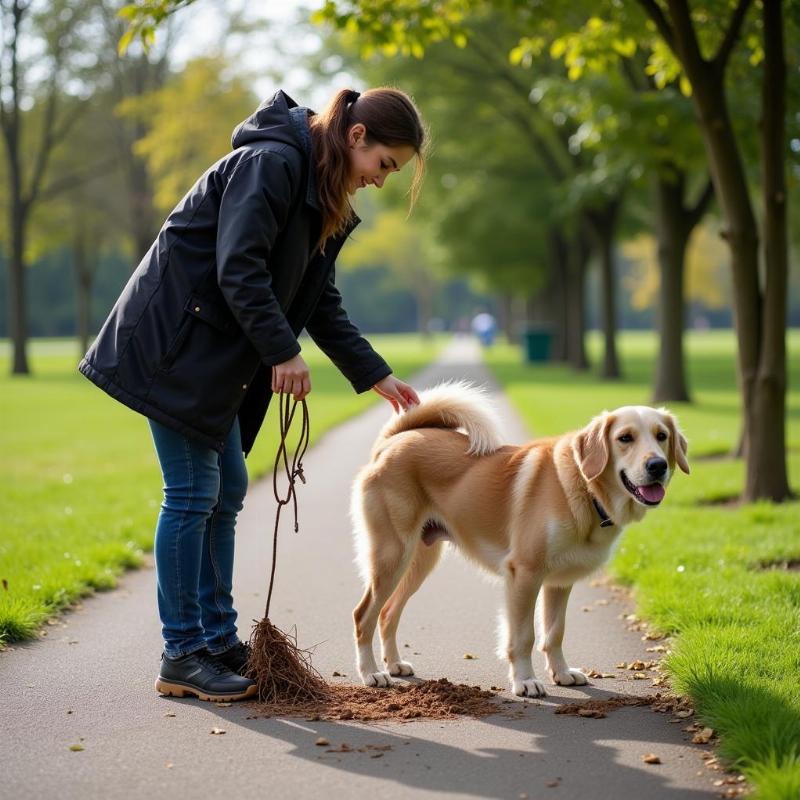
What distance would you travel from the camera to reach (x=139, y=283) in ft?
15.4

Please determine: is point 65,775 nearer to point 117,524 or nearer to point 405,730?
point 405,730

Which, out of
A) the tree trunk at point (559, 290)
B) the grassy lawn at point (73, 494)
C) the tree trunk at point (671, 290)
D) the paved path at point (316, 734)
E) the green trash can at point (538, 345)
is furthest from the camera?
the green trash can at point (538, 345)

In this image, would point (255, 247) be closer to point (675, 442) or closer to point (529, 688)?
point (675, 442)

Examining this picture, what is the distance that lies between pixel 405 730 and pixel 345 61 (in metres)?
27.8

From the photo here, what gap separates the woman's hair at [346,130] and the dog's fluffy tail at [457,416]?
1.15 metres

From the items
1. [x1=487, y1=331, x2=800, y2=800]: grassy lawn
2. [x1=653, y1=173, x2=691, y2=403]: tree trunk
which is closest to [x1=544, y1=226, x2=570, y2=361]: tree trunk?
[x1=653, y1=173, x2=691, y2=403]: tree trunk

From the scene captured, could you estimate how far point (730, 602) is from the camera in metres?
6.02

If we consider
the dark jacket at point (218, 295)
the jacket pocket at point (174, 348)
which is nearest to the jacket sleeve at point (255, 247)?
the dark jacket at point (218, 295)

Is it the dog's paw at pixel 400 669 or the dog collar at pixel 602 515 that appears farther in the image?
the dog's paw at pixel 400 669

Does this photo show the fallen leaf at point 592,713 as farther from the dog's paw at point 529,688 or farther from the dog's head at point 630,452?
the dog's head at point 630,452

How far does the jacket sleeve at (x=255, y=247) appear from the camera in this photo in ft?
14.5

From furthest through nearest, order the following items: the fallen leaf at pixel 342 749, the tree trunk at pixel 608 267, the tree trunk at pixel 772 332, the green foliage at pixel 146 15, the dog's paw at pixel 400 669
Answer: the tree trunk at pixel 608 267, the tree trunk at pixel 772 332, the green foliage at pixel 146 15, the dog's paw at pixel 400 669, the fallen leaf at pixel 342 749

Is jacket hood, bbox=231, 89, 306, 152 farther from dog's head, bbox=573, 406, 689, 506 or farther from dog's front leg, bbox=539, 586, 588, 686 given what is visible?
dog's front leg, bbox=539, 586, 588, 686

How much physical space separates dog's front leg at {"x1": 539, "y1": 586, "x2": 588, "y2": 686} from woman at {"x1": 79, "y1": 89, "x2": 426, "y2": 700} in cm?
137
